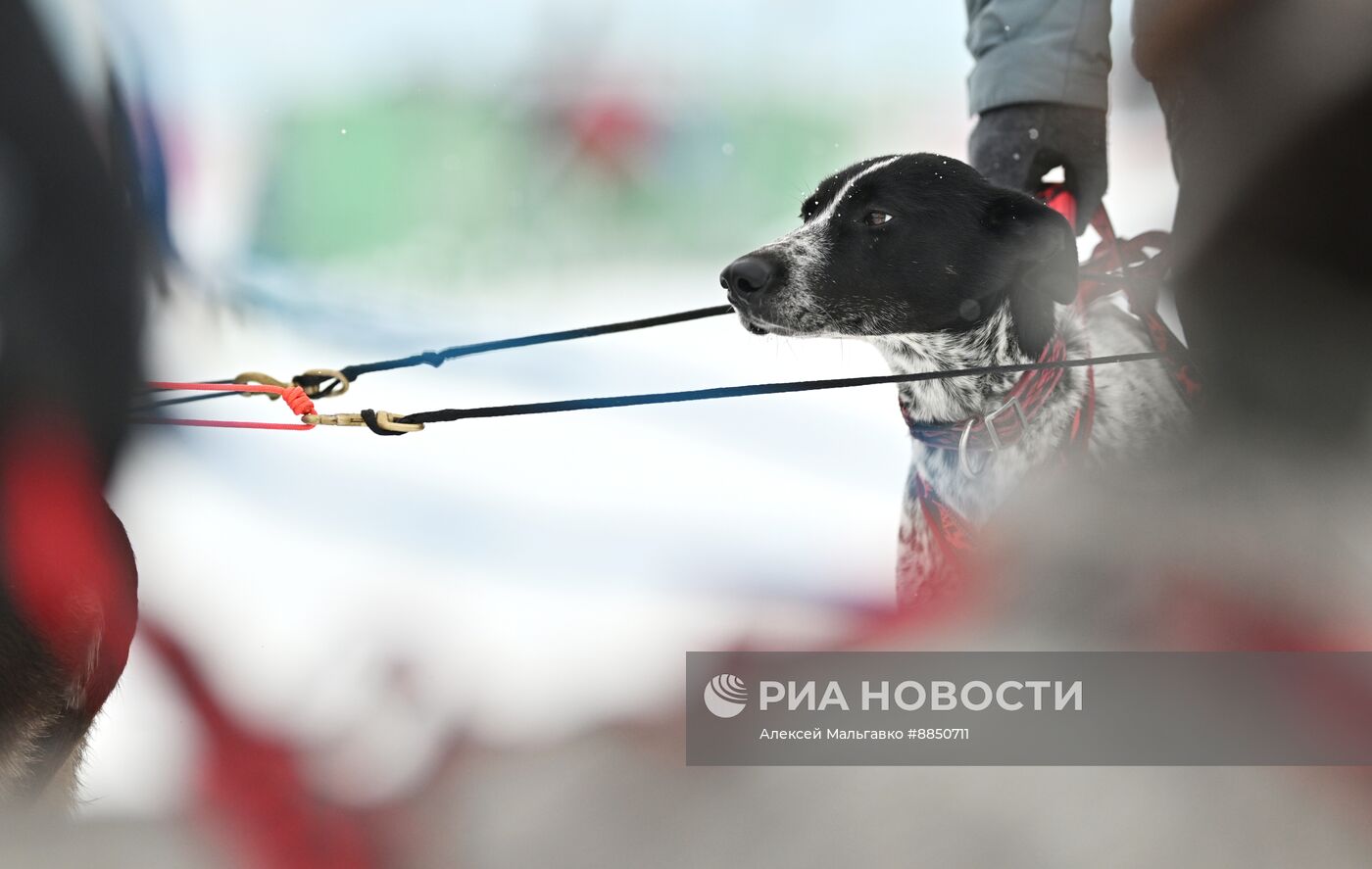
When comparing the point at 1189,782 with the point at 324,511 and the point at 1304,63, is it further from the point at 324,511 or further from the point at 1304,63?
the point at 324,511

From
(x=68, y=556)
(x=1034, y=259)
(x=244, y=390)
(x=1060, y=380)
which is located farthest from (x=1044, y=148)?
(x=68, y=556)

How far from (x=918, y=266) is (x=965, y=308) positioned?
9 cm

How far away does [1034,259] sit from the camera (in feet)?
4.64

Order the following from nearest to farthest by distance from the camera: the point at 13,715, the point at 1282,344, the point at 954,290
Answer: the point at 13,715
the point at 954,290
the point at 1282,344

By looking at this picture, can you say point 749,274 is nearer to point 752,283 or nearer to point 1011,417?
point 752,283

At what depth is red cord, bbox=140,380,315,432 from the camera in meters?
1.50

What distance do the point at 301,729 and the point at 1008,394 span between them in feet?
4.09

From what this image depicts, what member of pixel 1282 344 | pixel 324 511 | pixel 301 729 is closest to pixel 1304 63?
pixel 1282 344

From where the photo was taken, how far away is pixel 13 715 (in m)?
1.33

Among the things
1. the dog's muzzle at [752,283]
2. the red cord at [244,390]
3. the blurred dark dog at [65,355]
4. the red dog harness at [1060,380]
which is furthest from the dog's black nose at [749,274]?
the blurred dark dog at [65,355]

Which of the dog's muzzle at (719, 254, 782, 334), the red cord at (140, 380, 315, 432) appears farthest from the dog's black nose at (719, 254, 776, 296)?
the red cord at (140, 380, 315, 432)

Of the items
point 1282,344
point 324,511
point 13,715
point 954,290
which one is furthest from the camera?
point 324,511

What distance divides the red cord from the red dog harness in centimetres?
93

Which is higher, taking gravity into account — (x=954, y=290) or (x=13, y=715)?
(x=954, y=290)
